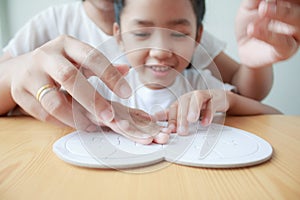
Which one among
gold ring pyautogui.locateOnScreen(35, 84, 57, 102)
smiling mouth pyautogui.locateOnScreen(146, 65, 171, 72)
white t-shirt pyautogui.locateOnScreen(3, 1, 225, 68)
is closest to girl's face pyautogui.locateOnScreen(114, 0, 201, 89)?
smiling mouth pyautogui.locateOnScreen(146, 65, 171, 72)

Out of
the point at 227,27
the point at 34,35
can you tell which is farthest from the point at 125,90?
the point at 227,27

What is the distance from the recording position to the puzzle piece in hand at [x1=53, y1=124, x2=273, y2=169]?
298 millimetres

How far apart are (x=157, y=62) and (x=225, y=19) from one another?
0.99 metres

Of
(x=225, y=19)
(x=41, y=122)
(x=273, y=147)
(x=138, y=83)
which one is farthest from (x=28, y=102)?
(x=225, y=19)

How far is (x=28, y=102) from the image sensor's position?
1.50 feet

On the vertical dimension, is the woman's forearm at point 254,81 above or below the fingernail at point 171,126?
below

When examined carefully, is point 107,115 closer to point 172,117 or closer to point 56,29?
point 172,117

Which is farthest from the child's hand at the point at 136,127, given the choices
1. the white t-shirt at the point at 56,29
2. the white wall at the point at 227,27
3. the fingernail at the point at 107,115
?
the white wall at the point at 227,27

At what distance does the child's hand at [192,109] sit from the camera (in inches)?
16.6

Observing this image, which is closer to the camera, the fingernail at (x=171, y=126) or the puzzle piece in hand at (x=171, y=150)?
the puzzle piece in hand at (x=171, y=150)

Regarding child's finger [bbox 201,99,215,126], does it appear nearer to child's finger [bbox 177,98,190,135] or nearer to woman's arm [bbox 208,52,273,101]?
child's finger [bbox 177,98,190,135]

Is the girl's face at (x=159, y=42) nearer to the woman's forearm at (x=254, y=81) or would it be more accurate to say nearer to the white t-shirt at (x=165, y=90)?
the white t-shirt at (x=165, y=90)

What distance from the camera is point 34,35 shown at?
80 cm

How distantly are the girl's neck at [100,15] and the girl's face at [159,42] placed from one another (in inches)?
12.8
